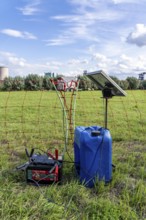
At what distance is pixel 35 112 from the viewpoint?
8.16 m

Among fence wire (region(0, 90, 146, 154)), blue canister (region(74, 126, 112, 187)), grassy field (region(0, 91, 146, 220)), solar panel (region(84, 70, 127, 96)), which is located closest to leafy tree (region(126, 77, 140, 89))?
fence wire (region(0, 90, 146, 154))

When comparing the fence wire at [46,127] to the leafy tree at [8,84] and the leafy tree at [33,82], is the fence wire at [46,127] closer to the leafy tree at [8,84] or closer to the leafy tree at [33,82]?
the leafy tree at [33,82]

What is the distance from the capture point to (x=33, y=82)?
64.6ft

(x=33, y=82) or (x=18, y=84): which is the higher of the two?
(x=33, y=82)

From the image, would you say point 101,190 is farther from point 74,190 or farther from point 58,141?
point 58,141

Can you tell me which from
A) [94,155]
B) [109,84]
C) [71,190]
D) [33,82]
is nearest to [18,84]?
[33,82]

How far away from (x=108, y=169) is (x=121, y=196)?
0.34 metres

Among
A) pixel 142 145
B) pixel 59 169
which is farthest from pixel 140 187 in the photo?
pixel 142 145

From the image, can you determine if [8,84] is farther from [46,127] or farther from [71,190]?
[71,190]

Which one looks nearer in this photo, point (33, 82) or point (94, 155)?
point (94, 155)

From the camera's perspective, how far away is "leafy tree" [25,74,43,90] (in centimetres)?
1850

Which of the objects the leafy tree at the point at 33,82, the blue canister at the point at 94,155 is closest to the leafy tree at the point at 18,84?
the leafy tree at the point at 33,82

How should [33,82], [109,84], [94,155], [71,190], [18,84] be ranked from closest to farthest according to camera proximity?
[71,190] → [94,155] → [109,84] → [33,82] → [18,84]

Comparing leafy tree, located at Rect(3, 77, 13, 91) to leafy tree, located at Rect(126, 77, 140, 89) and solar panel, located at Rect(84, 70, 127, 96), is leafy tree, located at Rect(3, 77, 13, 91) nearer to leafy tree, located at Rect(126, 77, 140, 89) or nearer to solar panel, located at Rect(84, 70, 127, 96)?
leafy tree, located at Rect(126, 77, 140, 89)
